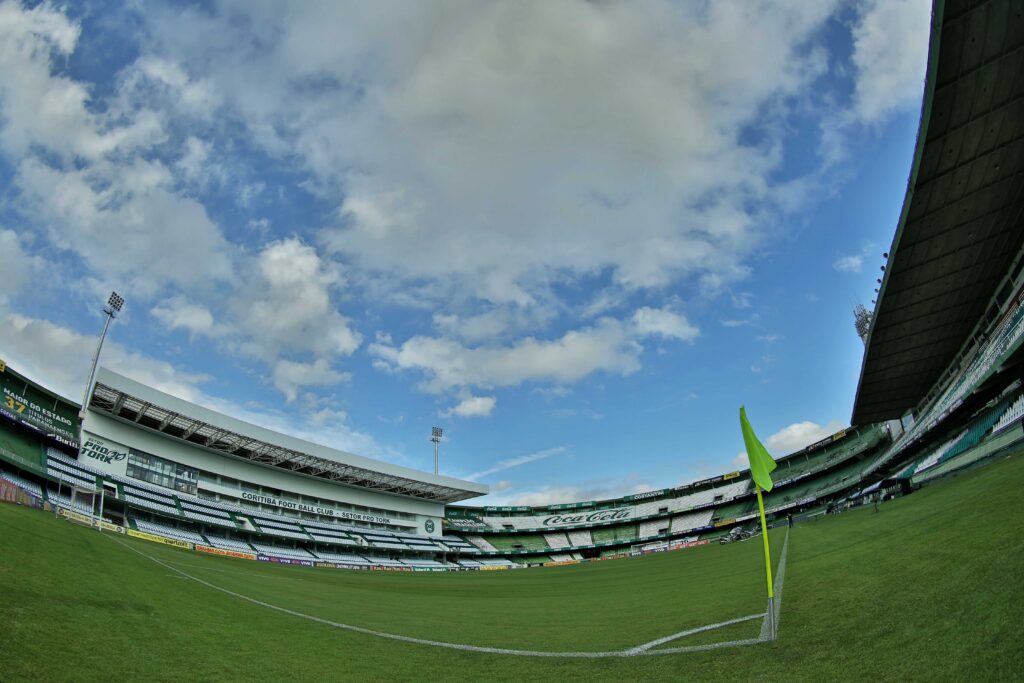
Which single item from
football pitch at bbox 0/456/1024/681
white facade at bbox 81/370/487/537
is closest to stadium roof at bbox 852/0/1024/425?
football pitch at bbox 0/456/1024/681

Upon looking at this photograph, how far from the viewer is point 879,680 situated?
12.3 ft

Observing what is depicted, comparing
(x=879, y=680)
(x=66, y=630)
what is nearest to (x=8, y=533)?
(x=66, y=630)

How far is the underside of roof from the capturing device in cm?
4431

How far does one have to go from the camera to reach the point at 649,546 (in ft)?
219

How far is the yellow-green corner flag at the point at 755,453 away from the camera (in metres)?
6.42

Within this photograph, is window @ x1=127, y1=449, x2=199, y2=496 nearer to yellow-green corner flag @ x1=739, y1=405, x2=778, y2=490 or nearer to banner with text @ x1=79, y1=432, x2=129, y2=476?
banner with text @ x1=79, y1=432, x2=129, y2=476

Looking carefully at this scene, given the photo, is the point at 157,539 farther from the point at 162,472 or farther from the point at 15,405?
the point at 15,405

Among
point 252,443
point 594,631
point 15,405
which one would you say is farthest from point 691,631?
point 252,443

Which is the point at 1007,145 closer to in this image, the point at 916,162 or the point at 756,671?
the point at 916,162

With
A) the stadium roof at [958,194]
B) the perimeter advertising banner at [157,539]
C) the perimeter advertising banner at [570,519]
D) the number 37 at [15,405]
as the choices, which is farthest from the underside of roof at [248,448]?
the stadium roof at [958,194]

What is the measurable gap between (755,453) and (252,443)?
56.3 metres

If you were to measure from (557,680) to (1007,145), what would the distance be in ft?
85.7

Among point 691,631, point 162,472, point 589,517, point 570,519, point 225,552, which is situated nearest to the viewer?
point 691,631

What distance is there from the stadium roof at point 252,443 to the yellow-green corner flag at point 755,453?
166 feet
